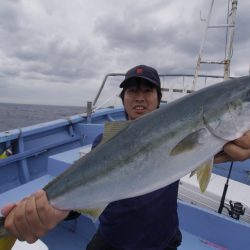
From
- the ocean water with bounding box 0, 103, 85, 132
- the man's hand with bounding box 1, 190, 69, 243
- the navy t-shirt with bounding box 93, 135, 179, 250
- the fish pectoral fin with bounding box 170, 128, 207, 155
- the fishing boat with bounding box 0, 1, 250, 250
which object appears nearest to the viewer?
the fish pectoral fin with bounding box 170, 128, 207, 155

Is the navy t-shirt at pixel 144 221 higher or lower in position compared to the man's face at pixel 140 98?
lower

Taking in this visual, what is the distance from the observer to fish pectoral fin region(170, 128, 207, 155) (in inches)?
77.9

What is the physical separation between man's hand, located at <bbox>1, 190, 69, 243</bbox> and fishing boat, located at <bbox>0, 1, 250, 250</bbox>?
53 centimetres

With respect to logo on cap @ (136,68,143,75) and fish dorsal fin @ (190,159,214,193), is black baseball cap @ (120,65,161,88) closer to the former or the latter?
logo on cap @ (136,68,143,75)

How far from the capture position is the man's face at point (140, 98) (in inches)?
111

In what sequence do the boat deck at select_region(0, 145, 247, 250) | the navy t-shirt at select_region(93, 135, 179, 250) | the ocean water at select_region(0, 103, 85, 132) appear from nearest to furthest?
the navy t-shirt at select_region(93, 135, 179, 250) → the boat deck at select_region(0, 145, 247, 250) → the ocean water at select_region(0, 103, 85, 132)

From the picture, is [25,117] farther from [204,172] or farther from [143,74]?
[204,172]

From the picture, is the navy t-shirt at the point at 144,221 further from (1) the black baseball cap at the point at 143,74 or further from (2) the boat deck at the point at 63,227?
(2) the boat deck at the point at 63,227

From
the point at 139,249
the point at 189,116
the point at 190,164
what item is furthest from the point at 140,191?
the point at 139,249

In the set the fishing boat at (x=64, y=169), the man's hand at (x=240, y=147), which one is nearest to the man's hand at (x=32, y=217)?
the fishing boat at (x=64, y=169)

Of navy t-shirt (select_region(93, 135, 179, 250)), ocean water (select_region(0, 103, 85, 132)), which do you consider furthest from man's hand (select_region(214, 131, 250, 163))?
ocean water (select_region(0, 103, 85, 132))

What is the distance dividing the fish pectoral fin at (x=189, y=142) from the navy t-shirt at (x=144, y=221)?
2.09 ft

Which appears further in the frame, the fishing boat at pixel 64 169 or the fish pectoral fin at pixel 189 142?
the fishing boat at pixel 64 169

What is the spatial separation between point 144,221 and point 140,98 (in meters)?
1.15
